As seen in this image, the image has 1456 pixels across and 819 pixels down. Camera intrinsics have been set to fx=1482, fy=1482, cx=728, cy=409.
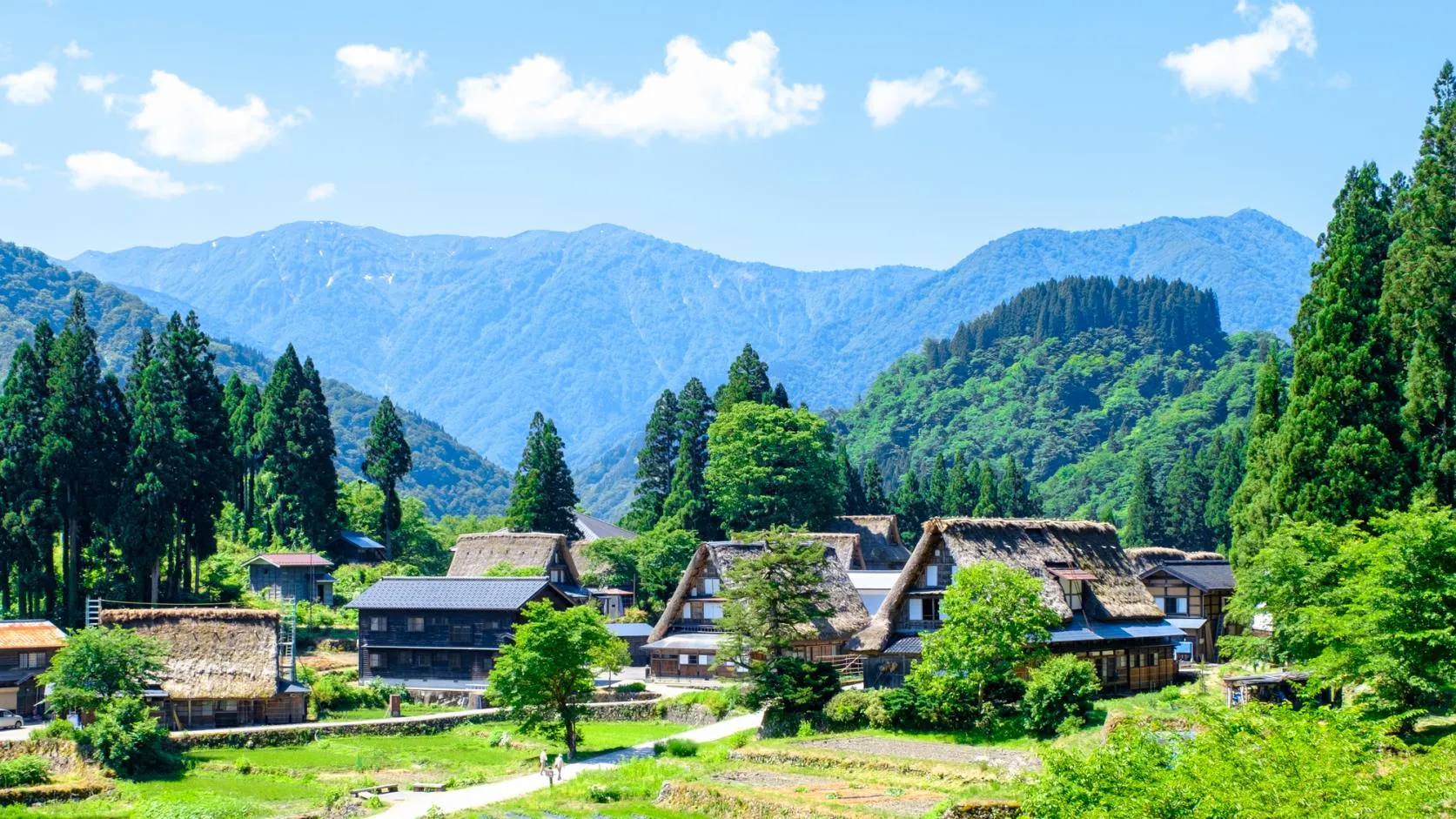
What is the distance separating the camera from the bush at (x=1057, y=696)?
38531 mm

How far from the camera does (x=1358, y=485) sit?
42.0 metres

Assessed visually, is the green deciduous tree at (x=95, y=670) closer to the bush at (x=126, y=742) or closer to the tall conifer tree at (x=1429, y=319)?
the bush at (x=126, y=742)

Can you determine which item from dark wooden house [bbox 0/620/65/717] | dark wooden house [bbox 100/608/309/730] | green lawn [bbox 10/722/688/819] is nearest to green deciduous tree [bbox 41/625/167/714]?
green lawn [bbox 10/722/688/819]

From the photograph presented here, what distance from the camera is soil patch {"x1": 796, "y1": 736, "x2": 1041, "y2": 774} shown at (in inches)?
1378

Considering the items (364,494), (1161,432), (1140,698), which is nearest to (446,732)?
(1140,698)

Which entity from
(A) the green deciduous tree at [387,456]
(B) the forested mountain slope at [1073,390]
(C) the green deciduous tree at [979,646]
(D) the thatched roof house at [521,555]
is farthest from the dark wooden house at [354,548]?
(B) the forested mountain slope at [1073,390]

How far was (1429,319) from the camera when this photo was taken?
40500 millimetres

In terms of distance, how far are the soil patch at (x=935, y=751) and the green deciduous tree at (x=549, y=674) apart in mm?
7299

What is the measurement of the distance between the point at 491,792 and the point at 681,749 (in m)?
6.45

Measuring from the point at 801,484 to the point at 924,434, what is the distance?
9914cm

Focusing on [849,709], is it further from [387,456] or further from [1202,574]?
[387,456]

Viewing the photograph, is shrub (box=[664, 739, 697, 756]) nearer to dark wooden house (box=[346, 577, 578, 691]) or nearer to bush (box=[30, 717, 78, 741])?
dark wooden house (box=[346, 577, 578, 691])

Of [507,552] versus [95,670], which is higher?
[507,552]

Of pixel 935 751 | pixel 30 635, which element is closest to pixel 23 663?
pixel 30 635
